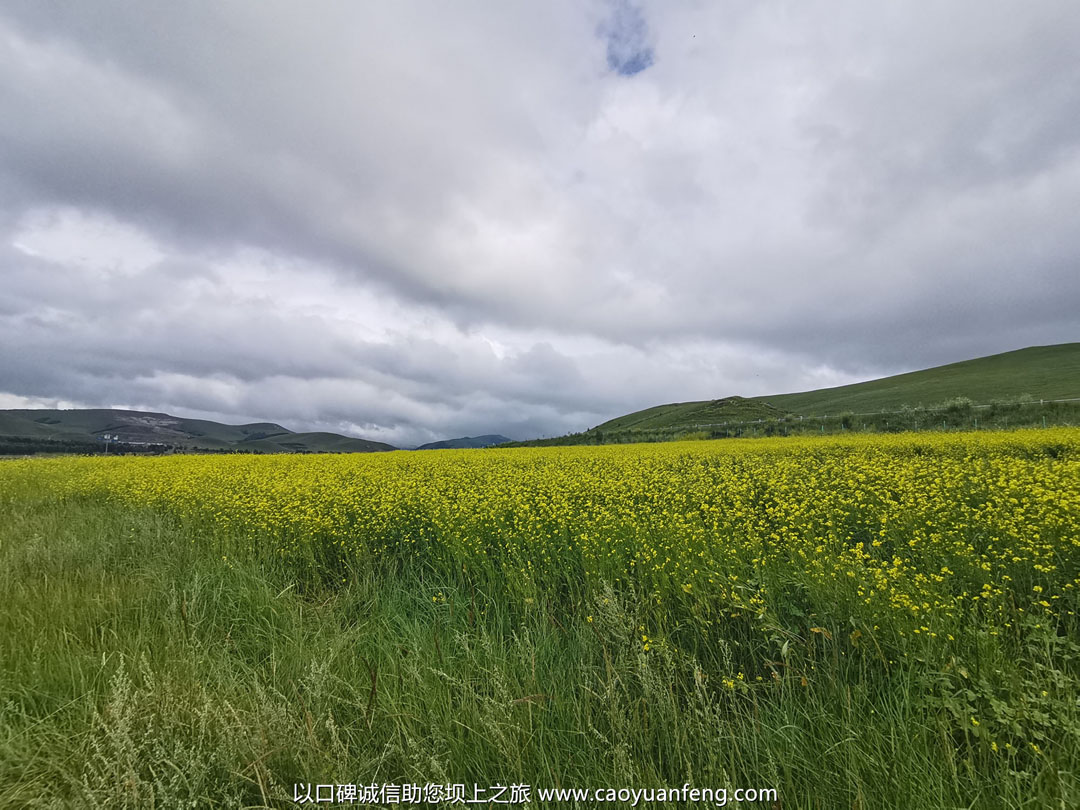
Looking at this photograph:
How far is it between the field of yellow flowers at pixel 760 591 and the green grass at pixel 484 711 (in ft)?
0.11

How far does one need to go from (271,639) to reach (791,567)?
455 cm

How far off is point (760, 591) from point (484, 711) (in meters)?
2.30

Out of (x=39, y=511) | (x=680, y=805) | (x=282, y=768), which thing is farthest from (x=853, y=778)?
(x=39, y=511)

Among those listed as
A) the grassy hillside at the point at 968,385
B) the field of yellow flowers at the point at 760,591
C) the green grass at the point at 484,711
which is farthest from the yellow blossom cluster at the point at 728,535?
the grassy hillside at the point at 968,385

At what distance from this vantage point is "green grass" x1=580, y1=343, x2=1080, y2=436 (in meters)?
53.3

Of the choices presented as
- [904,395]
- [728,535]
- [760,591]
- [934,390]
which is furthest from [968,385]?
[760,591]

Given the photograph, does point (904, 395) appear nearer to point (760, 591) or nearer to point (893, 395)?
point (893, 395)

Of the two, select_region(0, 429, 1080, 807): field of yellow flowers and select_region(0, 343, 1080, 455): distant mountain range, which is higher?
select_region(0, 343, 1080, 455): distant mountain range

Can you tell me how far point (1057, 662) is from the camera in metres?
2.82

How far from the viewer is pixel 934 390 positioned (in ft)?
208

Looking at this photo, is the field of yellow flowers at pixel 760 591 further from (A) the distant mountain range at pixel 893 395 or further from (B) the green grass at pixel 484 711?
(A) the distant mountain range at pixel 893 395

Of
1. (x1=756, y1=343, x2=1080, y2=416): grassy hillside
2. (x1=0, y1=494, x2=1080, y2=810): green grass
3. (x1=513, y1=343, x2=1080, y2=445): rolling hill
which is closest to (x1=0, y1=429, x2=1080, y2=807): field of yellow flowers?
(x1=0, y1=494, x2=1080, y2=810): green grass

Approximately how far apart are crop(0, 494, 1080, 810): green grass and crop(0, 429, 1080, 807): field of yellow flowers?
0.11ft

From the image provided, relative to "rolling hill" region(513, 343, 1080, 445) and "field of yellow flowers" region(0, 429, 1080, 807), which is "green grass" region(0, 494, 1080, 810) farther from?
"rolling hill" region(513, 343, 1080, 445)
